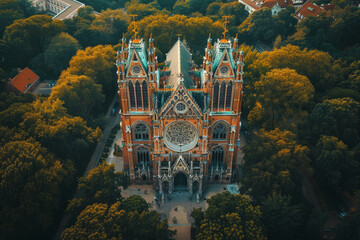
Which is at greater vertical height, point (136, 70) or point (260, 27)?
point (136, 70)

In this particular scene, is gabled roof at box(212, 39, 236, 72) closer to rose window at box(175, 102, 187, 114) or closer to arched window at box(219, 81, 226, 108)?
arched window at box(219, 81, 226, 108)

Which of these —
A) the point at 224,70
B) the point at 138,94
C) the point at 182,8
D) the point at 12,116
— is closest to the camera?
the point at 224,70

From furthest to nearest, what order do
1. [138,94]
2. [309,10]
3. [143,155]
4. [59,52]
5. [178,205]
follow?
[309,10] < [59,52] < [143,155] < [178,205] < [138,94]

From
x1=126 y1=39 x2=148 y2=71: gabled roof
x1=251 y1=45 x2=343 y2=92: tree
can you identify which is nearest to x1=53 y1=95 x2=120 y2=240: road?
x1=126 y1=39 x2=148 y2=71: gabled roof

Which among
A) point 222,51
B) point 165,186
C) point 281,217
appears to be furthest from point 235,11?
point 281,217

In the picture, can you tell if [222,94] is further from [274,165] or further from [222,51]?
[274,165]

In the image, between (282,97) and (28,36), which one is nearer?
(282,97)
